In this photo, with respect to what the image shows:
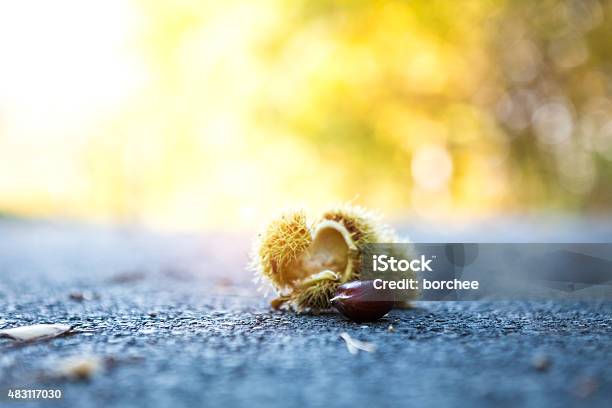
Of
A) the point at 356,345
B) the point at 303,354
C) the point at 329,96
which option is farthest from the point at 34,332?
the point at 329,96

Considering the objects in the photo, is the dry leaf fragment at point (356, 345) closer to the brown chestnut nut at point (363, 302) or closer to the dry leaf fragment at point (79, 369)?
the brown chestnut nut at point (363, 302)

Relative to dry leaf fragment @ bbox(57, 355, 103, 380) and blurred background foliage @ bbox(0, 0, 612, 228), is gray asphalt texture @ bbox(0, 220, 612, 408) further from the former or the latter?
blurred background foliage @ bbox(0, 0, 612, 228)

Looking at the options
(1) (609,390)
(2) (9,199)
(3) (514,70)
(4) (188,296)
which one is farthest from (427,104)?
(1) (609,390)

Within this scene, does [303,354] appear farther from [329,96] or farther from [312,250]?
[329,96]

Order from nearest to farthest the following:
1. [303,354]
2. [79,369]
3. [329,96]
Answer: [79,369] < [303,354] < [329,96]

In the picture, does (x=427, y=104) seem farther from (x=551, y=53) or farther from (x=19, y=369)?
(x=19, y=369)

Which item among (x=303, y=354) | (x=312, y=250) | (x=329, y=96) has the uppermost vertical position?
(x=329, y=96)

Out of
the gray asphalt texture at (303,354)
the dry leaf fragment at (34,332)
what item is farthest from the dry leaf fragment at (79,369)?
the dry leaf fragment at (34,332)
